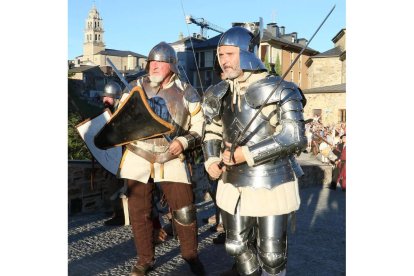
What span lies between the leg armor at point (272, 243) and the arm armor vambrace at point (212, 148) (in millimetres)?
549

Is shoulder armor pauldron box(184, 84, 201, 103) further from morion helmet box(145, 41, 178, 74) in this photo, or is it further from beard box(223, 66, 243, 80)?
beard box(223, 66, 243, 80)

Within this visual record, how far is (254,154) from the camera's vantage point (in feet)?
9.39

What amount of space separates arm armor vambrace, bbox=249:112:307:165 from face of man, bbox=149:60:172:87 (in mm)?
1303

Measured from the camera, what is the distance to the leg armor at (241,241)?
311 centimetres

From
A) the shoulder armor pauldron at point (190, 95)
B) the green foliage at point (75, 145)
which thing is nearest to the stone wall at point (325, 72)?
the green foliage at point (75, 145)

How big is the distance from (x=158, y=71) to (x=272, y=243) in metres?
1.69

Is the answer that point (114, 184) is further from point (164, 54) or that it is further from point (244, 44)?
point (244, 44)

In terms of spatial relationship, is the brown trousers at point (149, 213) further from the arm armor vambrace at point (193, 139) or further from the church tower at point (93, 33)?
the church tower at point (93, 33)

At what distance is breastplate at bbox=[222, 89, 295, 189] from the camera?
2986 mm

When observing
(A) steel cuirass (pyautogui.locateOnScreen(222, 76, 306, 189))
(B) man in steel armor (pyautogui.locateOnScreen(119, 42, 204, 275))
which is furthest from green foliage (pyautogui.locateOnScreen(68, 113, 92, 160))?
(A) steel cuirass (pyautogui.locateOnScreen(222, 76, 306, 189))

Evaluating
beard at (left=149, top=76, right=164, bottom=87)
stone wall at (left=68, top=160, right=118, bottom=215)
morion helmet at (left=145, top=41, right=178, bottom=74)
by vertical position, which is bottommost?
stone wall at (left=68, top=160, right=118, bottom=215)
